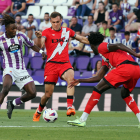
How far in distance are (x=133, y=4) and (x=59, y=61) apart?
10.0 metres

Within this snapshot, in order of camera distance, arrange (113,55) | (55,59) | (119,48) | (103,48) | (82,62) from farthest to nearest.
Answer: (82,62), (55,59), (113,55), (103,48), (119,48)

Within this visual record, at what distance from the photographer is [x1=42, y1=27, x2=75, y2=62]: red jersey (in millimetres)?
7547

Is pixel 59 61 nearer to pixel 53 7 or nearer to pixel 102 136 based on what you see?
pixel 102 136

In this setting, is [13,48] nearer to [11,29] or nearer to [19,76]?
[11,29]

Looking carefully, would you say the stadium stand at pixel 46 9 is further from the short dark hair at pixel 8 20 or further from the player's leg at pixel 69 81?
the player's leg at pixel 69 81

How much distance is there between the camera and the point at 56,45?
7609 mm

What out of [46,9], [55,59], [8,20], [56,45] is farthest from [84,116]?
[46,9]

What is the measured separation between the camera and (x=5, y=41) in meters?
7.53

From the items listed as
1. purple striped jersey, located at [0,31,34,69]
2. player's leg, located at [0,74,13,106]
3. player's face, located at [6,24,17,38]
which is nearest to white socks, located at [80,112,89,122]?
player's leg, located at [0,74,13,106]

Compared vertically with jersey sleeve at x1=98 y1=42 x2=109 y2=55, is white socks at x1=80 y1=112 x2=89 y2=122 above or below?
below

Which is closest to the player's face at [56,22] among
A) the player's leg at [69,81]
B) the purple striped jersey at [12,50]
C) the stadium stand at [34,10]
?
the purple striped jersey at [12,50]

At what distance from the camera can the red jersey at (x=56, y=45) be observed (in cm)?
755

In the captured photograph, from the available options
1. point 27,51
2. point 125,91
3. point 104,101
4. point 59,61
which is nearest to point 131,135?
point 125,91

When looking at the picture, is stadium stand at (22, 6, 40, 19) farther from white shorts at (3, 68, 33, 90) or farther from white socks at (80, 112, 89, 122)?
white socks at (80, 112, 89, 122)
